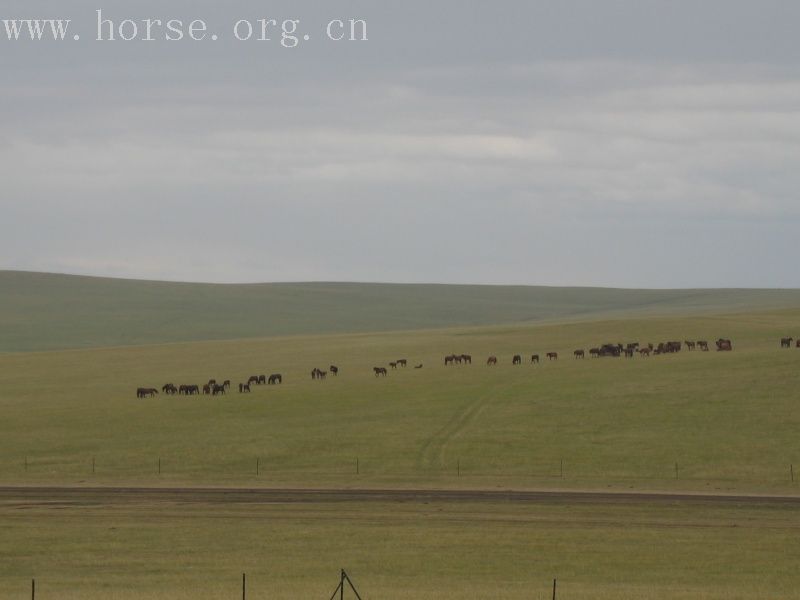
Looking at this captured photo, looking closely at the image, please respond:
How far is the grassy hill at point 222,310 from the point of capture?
140 metres

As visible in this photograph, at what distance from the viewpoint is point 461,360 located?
79688 mm

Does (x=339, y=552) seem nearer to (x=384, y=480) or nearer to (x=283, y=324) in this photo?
(x=384, y=480)

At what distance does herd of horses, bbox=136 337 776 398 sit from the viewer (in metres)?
68.9

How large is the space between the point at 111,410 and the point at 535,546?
3418 cm

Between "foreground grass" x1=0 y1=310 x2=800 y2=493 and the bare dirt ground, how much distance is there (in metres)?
1.93

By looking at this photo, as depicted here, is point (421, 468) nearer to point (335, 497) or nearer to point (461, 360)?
point (335, 497)

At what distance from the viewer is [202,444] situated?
5297 centimetres

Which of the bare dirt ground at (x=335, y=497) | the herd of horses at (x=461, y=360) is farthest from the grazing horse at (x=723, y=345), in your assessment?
the bare dirt ground at (x=335, y=497)

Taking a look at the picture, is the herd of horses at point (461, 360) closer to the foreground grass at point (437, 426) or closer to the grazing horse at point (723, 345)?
the grazing horse at point (723, 345)

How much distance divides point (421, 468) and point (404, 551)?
1480cm

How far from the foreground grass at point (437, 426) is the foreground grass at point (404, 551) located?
21.9 ft

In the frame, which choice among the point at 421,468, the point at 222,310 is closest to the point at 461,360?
the point at 421,468

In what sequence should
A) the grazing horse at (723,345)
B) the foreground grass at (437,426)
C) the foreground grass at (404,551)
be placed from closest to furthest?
the foreground grass at (404,551), the foreground grass at (437,426), the grazing horse at (723,345)

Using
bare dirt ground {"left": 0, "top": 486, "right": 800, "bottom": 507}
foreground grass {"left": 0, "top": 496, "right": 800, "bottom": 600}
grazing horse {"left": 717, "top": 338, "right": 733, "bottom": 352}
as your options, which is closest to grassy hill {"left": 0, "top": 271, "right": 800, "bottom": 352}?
grazing horse {"left": 717, "top": 338, "right": 733, "bottom": 352}
